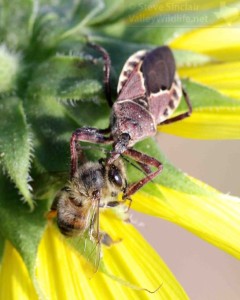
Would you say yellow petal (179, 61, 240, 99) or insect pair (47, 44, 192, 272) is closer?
insect pair (47, 44, 192, 272)

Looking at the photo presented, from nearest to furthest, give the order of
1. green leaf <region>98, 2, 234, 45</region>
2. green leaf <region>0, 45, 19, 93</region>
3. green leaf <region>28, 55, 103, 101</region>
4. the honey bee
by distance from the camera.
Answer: the honey bee, green leaf <region>28, 55, 103, 101</region>, green leaf <region>0, 45, 19, 93</region>, green leaf <region>98, 2, 234, 45</region>

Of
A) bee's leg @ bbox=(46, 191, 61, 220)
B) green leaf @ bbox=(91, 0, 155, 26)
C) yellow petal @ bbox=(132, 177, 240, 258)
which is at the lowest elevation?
yellow petal @ bbox=(132, 177, 240, 258)

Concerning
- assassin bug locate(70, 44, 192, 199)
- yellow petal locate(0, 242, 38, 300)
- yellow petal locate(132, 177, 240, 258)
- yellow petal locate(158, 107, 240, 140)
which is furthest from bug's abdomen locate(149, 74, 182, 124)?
yellow petal locate(0, 242, 38, 300)

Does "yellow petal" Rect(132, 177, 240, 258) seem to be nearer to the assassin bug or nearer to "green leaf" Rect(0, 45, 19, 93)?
the assassin bug

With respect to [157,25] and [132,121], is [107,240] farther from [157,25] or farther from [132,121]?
[157,25]

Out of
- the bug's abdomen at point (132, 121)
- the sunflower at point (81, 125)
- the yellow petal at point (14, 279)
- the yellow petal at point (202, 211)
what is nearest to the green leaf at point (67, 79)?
the sunflower at point (81, 125)

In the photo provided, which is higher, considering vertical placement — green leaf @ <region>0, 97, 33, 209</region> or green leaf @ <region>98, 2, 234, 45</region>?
green leaf @ <region>98, 2, 234, 45</region>

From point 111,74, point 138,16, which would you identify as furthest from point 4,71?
point 138,16
